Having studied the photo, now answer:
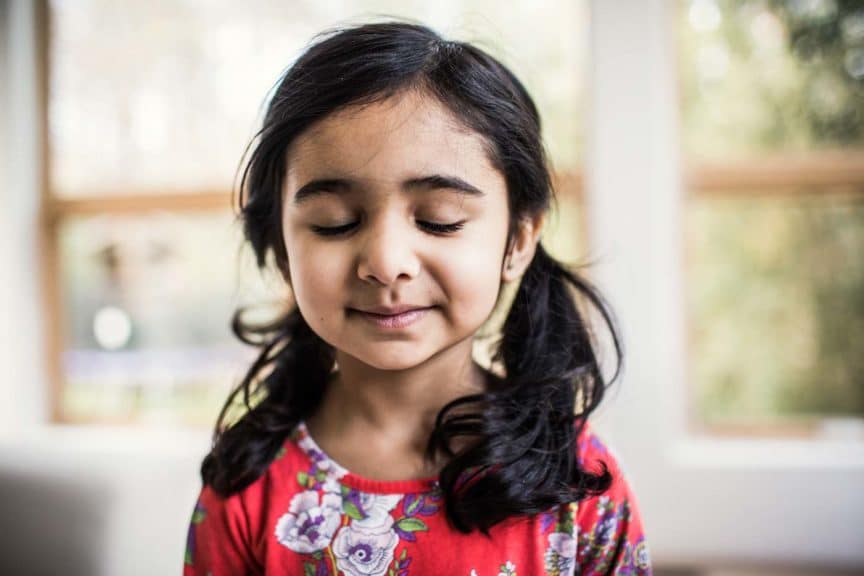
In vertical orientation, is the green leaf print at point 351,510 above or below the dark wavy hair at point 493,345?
below

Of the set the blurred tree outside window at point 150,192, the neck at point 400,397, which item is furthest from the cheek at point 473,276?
the blurred tree outside window at point 150,192

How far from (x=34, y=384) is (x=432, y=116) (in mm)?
1495

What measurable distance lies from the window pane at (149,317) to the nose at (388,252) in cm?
103

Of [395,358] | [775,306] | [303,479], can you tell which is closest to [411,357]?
[395,358]

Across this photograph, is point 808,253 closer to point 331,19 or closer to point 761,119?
point 761,119

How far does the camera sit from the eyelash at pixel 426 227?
2.22ft

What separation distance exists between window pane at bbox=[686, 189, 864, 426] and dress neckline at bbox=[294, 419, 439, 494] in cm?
86

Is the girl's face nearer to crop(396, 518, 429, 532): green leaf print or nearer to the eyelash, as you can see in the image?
the eyelash

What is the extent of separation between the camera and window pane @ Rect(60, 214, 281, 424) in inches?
65.7

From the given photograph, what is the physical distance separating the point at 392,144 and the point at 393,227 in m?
0.08

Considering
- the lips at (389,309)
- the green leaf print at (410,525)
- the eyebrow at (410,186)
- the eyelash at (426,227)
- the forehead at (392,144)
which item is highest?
the forehead at (392,144)

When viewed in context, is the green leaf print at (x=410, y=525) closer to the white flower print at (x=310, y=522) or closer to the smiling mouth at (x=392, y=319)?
the white flower print at (x=310, y=522)

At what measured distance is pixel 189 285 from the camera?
168 cm

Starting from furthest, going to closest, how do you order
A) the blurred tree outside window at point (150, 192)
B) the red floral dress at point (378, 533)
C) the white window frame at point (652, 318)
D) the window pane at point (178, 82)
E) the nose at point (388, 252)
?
the blurred tree outside window at point (150, 192) < the window pane at point (178, 82) < the white window frame at point (652, 318) < the red floral dress at point (378, 533) < the nose at point (388, 252)
